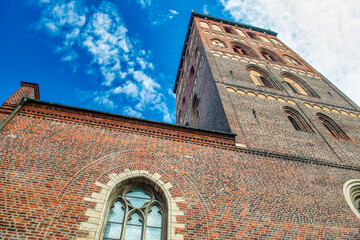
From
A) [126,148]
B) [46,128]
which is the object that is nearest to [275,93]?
[126,148]

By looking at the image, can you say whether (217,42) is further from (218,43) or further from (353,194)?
(353,194)

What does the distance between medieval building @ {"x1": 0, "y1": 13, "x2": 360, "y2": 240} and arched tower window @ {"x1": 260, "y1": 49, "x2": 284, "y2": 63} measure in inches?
348

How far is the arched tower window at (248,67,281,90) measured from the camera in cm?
1300

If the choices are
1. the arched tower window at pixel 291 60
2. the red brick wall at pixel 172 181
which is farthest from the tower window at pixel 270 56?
the red brick wall at pixel 172 181

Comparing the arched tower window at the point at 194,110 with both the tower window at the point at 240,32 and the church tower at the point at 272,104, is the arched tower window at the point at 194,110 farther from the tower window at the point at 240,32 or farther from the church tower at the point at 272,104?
the tower window at the point at 240,32

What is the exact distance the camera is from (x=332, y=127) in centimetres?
1088

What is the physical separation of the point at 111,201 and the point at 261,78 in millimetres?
11528

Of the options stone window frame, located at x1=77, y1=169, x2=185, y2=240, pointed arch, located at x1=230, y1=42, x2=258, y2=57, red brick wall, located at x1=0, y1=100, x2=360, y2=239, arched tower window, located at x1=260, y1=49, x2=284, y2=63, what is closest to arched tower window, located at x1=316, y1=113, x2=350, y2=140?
red brick wall, located at x1=0, y1=100, x2=360, y2=239

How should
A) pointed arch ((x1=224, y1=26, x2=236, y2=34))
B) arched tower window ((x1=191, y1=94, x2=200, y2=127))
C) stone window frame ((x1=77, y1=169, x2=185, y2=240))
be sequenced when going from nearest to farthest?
stone window frame ((x1=77, y1=169, x2=185, y2=240)), arched tower window ((x1=191, y1=94, x2=200, y2=127)), pointed arch ((x1=224, y1=26, x2=236, y2=34))

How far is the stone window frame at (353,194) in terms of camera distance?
22.4 feet

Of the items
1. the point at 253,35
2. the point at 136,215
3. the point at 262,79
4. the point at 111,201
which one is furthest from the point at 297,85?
the point at 111,201

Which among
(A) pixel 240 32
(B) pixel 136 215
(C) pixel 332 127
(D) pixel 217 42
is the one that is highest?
(A) pixel 240 32

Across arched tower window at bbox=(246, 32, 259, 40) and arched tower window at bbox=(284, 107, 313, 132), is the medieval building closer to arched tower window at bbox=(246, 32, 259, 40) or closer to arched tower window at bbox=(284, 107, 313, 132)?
arched tower window at bbox=(284, 107, 313, 132)

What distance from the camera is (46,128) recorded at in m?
6.62
